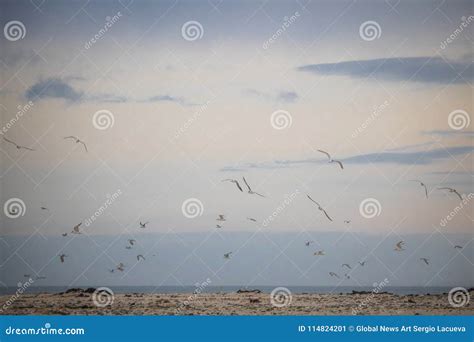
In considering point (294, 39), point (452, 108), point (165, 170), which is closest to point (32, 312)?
point (165, 170)

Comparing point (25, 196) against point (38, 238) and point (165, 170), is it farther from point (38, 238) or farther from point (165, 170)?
point (165, 170)

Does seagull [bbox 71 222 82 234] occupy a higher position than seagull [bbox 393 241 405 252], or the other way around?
seagull [bbox 393 241 405 252]

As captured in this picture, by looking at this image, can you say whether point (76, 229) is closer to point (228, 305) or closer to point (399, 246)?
point (228, 305)

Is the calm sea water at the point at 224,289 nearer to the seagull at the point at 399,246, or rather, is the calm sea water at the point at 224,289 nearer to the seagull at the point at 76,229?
the seagull at the point at 399,246

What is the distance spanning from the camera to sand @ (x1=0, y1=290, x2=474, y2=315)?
9070 millimetres

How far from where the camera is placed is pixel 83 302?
9.24m

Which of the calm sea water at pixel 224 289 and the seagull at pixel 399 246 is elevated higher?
the seagull at pixel 399 246

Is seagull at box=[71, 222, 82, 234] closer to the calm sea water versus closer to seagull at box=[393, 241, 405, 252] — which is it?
the calm sea water

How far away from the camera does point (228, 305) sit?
9203 millimetres

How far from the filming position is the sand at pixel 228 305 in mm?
9070

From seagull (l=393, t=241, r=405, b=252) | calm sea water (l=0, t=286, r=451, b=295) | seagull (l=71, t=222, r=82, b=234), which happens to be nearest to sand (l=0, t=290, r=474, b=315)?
calm sea water (l=0, t=286, r=451, b=295)

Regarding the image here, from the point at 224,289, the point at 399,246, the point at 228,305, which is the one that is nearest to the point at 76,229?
the point at 224,289

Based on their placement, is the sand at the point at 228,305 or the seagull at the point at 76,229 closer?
the sand at the point at 228,305

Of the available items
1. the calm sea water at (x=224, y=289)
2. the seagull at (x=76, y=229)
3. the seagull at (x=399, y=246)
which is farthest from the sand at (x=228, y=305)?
the seagull at (x=76, y=229)
